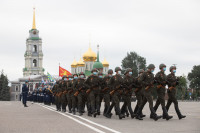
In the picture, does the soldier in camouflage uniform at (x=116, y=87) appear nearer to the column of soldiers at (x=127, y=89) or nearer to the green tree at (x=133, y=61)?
the column of soldiers at (x=127, y=89)

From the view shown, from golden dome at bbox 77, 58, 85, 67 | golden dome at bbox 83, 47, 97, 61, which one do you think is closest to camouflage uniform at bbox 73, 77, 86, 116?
golden dome at bbox 83, 47, 97, 61

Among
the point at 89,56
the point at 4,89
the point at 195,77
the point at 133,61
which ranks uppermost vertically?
the point at 89,56

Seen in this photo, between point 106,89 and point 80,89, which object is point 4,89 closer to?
point 80,89

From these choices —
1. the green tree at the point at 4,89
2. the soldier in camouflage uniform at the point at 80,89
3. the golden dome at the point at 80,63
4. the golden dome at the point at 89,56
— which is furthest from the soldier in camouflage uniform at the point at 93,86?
the golden dome at the point at 80,63

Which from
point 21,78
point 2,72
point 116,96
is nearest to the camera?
point 116,96

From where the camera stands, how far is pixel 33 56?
525 feet

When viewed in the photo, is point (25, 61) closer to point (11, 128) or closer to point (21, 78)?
point (21, 78)

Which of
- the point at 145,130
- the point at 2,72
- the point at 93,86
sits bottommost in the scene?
the point at 145,130

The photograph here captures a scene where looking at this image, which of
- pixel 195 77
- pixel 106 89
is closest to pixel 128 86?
pixel 106 89

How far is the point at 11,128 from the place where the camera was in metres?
12.6

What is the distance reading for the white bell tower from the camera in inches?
6289

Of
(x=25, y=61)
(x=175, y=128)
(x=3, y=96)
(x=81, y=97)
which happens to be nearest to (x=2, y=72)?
(x=3, y=96)

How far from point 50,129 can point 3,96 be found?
362 ft

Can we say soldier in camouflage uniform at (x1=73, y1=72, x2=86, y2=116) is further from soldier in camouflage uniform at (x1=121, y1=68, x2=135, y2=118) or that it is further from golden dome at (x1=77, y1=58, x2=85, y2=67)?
golden dome at (x1=77, y1=58, x2=85, y2=67)
